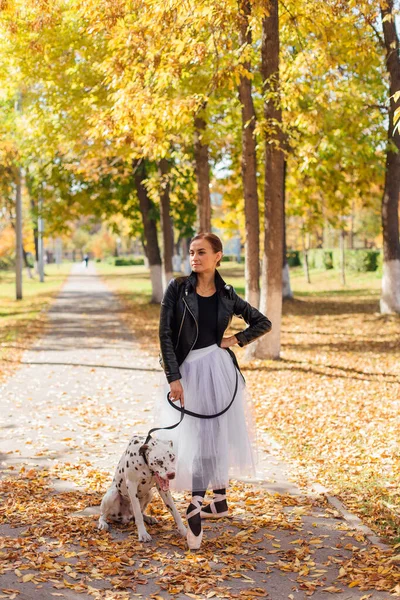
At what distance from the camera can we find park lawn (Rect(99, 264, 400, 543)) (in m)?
6.77

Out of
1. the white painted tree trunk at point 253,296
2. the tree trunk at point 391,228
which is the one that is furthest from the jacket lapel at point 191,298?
the tree trunk at point 391,228

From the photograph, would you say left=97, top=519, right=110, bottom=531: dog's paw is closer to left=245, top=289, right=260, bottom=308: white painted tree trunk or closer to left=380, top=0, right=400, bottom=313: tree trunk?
left=245, top=289, right=260, bottom=308: white painted tree trunk

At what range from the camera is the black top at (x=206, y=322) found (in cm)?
527

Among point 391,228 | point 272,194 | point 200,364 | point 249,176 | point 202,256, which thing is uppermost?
point 249,176

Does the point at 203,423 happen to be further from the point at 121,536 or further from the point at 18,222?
the point at 18,222

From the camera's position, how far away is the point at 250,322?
552cm

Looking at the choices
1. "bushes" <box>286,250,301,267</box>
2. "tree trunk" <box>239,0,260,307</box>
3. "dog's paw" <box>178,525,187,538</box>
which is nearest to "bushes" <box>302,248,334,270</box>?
"bushes" <box>286,250,301,267</box>

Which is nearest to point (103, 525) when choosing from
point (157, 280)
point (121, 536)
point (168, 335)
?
point (121, 536)

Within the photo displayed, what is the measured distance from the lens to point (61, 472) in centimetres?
710

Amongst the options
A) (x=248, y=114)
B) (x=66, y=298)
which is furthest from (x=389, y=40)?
(x=66, y=298)

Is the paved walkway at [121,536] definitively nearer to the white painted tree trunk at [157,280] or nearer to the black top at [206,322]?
the black top at [206,322]

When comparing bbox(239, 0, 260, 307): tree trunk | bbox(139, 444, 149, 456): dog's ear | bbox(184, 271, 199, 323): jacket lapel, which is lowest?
bbox(139, 444, 149, 456): dog's ear

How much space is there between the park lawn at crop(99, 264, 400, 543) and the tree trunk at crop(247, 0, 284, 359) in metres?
0.84

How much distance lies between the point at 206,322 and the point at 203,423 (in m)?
0.70
